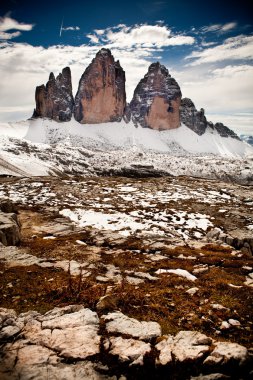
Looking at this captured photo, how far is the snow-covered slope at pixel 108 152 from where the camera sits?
67.4 metres

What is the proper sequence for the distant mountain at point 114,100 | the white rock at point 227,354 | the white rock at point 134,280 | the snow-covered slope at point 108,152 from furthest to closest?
the distant mountain at point 114,100
the snow-covered slope at point 108,152
the white rock at point 134,280
the white rock at point 227,354

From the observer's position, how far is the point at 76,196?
29.2 m

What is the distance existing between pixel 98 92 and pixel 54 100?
2723 cm

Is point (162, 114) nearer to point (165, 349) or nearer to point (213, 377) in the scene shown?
point (165, 349)

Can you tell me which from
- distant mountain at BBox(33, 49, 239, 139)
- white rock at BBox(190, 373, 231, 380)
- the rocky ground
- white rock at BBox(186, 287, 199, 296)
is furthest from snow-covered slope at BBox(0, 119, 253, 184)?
white rock at BBox(190, 373, 231, 380)

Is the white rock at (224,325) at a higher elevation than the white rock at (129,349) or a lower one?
lower

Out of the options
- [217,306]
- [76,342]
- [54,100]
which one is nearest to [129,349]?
[76,342]

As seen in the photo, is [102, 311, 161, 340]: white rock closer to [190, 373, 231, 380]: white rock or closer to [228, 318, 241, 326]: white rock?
[190, 373, 231, 380]: white rock

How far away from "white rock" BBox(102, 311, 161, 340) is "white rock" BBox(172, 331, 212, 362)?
47cm

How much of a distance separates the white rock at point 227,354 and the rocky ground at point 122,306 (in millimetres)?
17

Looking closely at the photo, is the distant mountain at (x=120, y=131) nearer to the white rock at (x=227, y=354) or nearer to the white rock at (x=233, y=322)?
the white rock at (x=233, y=322)

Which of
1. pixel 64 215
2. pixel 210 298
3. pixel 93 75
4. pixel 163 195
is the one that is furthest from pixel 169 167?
pixel 93 75

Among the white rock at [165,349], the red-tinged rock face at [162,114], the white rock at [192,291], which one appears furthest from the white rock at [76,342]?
the red-tinged rock face at [162,114]

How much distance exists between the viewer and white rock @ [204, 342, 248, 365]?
13.7 feet
